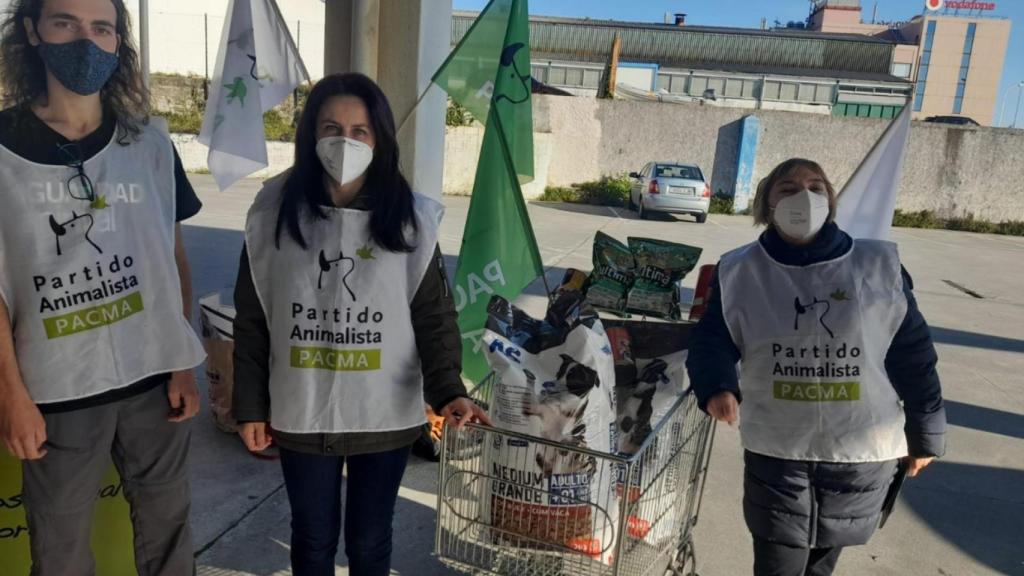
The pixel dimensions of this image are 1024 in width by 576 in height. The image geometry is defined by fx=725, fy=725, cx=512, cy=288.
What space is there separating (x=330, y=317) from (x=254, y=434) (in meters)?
0.42

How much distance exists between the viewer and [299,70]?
3.45 metres

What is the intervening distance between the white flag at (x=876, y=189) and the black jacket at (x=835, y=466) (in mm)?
710

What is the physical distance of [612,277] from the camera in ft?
9.85

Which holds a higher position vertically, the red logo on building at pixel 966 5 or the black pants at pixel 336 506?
the red logo on building at pixel 966 5

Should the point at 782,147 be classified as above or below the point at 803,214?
above

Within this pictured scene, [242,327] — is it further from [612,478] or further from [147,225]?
[612,478]

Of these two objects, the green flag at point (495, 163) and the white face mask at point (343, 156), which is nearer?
the white face mask at point (343, 156)

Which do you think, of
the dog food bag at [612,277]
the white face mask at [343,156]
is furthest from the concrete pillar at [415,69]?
the white face mask at [343,156]

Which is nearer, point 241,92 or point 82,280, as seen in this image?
point 82,280

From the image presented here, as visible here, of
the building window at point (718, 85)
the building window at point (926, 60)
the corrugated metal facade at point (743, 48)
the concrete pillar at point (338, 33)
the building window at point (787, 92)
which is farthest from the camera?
the building window at point (926, 60)

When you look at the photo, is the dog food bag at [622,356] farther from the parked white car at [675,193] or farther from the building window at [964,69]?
the building window at [964,69]

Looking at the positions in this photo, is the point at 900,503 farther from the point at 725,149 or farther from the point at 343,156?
the point at 725,149

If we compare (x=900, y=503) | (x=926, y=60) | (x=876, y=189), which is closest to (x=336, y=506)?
(x=876, y=189)

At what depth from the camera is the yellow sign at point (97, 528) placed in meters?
2.23
